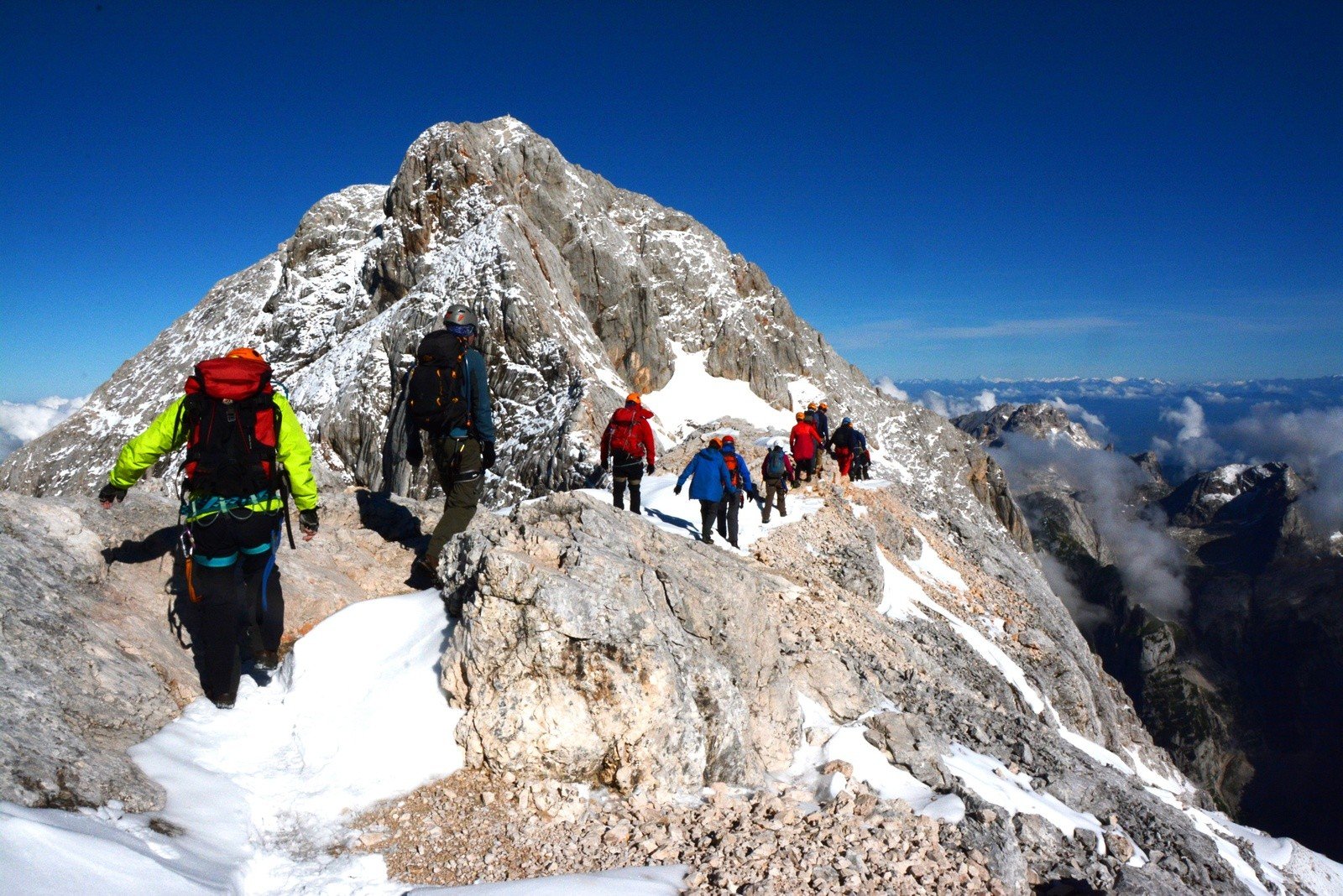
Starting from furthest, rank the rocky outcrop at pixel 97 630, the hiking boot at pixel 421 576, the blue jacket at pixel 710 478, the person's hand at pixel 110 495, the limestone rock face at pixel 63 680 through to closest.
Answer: the blue jacket at pixel 710 478 < the hiking boot at pixel 421 576 < the person's hand at pixel 110 495 < the rocky outcrop at pixel 97 630 < the limestone rock face at pixel 63 680

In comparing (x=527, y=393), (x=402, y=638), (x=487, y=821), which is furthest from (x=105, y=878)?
(x=527, y=393)

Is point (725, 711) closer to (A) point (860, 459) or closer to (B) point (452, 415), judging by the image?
(B) point (452, 415)

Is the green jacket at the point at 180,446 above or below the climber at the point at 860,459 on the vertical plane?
above

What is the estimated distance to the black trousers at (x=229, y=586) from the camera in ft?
18.6

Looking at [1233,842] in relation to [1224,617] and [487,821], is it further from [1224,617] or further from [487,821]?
[1224,617]

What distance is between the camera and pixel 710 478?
44.8 feet

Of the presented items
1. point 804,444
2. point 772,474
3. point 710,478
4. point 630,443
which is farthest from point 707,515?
point 804,444

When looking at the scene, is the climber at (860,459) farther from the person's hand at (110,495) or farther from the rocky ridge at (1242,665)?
the rocky ridge at (1242,665)

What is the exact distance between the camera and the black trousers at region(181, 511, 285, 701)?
5.66m

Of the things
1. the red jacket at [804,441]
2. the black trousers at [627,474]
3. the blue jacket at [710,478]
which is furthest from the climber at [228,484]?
the red jacket at [804,441]

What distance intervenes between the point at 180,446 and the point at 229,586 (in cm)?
129

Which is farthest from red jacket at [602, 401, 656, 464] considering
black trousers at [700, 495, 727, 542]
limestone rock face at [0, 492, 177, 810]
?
limestone rock face at [0, 492, 177, 810]

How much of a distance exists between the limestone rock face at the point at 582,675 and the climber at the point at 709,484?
6.19m

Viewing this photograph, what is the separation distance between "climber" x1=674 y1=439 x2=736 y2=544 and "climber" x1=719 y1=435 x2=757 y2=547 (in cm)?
14
